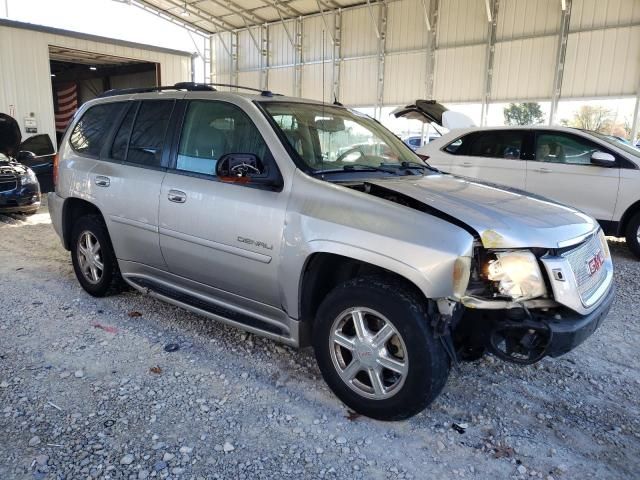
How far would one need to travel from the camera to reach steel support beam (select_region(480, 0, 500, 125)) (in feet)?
49.5

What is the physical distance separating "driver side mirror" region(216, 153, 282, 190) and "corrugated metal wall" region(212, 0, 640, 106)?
28.5ft

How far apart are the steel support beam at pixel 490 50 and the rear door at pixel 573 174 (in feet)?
30.2

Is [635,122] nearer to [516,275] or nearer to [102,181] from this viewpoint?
[516,275]

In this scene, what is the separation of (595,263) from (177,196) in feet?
8.65

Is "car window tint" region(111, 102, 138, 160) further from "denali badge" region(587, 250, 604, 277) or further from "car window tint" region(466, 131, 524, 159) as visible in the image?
"car window tint" region(466, 131, 524, 159)

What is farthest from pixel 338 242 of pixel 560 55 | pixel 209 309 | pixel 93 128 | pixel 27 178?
pixel 560 55

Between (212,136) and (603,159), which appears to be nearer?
(212,136)

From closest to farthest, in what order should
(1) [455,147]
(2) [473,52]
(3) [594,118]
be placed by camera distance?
(1) [455,147] → (3) [594,118] → (2) [473,52]

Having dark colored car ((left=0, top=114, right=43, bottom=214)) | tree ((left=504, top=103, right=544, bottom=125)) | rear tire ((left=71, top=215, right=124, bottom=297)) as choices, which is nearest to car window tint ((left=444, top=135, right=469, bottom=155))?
rear tire ((left=71, top=215, right=124, bottom=297))

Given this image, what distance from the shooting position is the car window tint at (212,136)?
321 centimetres

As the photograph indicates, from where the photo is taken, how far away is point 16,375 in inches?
120

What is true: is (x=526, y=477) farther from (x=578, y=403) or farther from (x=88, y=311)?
(x=88, y=311)

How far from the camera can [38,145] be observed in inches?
464

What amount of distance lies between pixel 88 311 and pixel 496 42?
1478cm
